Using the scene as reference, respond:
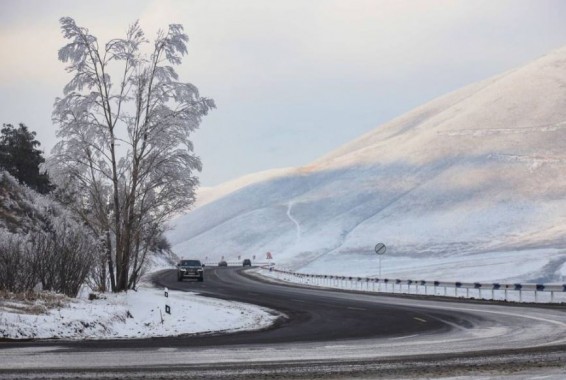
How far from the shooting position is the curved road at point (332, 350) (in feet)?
38.0

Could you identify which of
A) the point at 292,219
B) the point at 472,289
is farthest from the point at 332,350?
the point at 292,219

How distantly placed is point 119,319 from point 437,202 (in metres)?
116

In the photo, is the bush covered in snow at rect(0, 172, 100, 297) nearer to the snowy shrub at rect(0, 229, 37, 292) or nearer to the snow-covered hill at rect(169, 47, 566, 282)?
the snowy shrub at rect(0, 229, 37, 292)

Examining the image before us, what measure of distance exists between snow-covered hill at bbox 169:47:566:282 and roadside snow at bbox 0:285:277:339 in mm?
42901

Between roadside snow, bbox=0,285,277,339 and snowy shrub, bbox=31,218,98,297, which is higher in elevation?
snowy shrub, bbox=31,218,98,297

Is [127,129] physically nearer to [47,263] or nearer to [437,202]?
[47,263]

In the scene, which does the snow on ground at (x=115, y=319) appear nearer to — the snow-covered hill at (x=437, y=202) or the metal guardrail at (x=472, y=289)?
the metal guardrail at (x=472, y=289)

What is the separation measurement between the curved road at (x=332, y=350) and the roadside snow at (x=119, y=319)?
4.58 ft

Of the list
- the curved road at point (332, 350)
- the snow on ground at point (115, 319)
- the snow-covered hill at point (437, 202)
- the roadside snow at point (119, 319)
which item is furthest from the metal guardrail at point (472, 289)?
the snow-covered hill at point (437, 202)

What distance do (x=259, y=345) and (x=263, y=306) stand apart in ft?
53.0

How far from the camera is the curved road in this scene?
1159 centimetres

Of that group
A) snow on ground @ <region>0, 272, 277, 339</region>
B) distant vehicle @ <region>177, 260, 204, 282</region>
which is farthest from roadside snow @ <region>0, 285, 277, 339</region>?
distant vehicle @ <region>177, 260, 204, 282</region>

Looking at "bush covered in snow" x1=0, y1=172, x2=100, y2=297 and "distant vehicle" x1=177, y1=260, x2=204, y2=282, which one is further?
"distant vehicle" x1=177, y1=260, x2=204, y2=282

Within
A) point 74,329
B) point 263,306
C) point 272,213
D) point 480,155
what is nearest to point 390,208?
point 480,155
